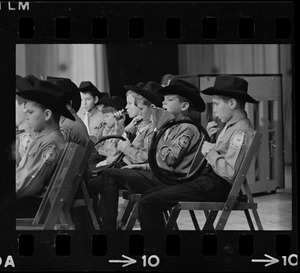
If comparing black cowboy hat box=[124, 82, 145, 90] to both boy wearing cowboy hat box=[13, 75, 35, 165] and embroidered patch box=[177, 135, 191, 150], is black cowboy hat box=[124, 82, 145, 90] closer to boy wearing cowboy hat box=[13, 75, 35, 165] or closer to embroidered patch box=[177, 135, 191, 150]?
embroidered patch box=[177, 135, 191, 150]

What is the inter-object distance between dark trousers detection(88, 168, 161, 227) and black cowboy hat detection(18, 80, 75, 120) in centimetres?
31

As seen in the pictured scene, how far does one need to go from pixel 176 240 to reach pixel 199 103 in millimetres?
623

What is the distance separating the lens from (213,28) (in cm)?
634

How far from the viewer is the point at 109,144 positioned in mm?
6441

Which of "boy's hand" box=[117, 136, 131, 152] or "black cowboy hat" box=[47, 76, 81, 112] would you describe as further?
"boy's hand" box=[117, 136, 131, 152]

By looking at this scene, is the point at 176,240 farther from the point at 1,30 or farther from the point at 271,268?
the point at 1,30

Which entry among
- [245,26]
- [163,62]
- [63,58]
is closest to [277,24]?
[245,26]

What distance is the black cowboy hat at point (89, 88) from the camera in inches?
250

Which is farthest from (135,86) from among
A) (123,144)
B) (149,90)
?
(123,144)

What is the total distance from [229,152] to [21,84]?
98cm

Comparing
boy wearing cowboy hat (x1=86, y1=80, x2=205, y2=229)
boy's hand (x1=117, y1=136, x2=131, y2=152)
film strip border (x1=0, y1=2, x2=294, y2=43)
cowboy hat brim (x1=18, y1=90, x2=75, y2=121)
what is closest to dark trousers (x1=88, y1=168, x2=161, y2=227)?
boy wearing cowboy hat (x1=86, y1=80, x2=205, y2=229)

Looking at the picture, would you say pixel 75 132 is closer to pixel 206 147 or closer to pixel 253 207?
pixel 206 147

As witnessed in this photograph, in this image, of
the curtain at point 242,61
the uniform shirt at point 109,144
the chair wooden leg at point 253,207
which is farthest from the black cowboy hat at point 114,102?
the chair wooden leg at point 253,207

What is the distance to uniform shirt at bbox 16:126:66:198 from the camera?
6363mm
